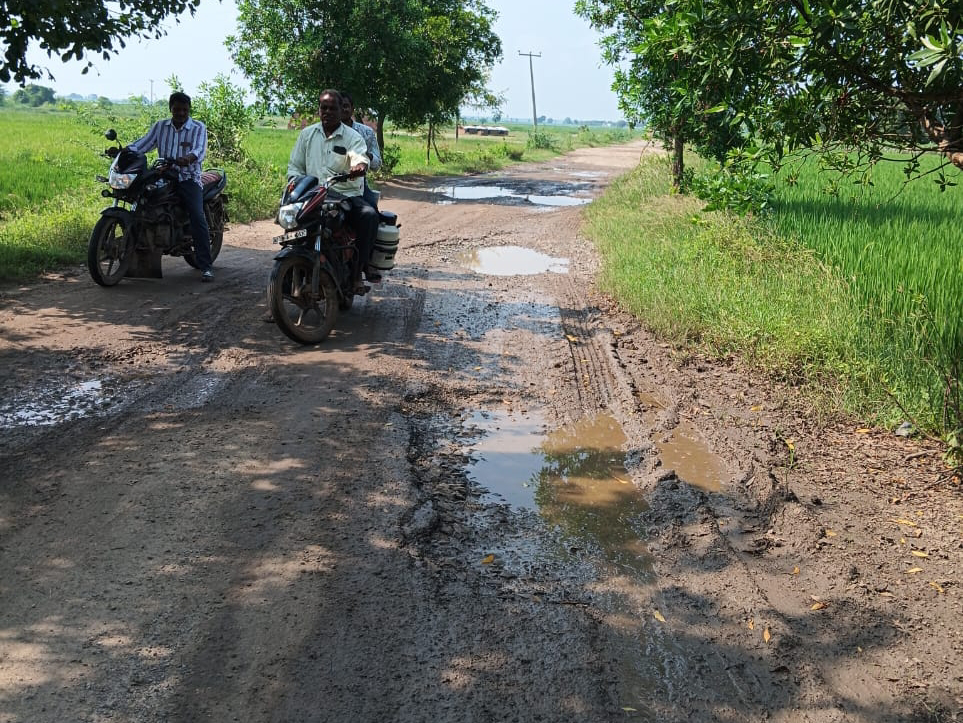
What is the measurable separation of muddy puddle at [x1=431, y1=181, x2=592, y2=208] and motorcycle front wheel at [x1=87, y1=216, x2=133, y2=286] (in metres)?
10.1

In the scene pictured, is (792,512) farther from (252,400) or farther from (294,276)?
(294,276)

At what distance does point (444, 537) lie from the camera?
3975 millimetres

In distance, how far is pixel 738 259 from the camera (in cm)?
973

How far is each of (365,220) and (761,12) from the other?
404 centimetres

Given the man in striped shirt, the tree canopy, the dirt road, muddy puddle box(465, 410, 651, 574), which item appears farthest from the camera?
the man in striped shirt

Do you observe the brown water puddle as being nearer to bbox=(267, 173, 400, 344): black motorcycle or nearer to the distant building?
bbox=(267, 173, 400, 344): black motorcycle

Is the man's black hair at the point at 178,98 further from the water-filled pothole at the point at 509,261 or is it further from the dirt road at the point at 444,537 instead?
the water-filled pothole at the point at 509,261

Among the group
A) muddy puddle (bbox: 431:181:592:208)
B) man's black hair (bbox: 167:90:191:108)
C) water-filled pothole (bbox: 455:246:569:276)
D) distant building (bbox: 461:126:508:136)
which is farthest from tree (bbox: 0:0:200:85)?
distant building (bbox: 461:126:508:136)

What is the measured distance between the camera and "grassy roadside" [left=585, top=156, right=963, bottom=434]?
5.75 meters

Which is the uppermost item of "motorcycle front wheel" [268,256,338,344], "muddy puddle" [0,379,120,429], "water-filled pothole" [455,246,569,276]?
"motorcycle front wheel" [268,256,338,344]

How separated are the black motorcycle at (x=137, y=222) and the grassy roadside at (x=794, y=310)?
4680 millimetres

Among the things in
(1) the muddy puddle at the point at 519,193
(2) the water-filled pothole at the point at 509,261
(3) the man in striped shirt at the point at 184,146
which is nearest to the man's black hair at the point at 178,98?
(3) the man in striped shirt at the point at 184,146

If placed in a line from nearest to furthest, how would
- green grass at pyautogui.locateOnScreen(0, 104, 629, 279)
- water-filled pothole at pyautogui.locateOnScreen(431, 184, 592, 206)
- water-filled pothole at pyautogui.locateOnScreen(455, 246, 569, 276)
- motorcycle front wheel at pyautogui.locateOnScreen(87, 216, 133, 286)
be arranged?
motorcycle front wheel at pyautogui.locateOnScreen(87, 216, 133, 286) < green grass at pyautogui.locateOnScreen(0, 104, 629, 279) < water-filled pothole at pyautogui.locateOnScreen(455, 246, 569, 276) < water-filled pothole at pyautogui.locateOnScreen(431, 184, 592, 206)

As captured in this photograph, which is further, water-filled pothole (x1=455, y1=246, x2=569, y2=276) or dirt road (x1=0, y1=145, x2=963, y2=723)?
water-filled pothole (x1=455, y1=246, x2=569, y2=276)
